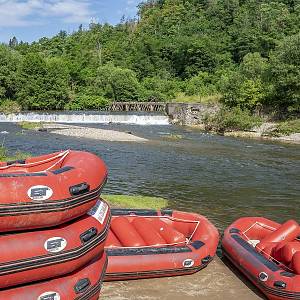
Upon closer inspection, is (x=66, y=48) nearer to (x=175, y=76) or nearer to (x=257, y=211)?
(x=175, y=76)

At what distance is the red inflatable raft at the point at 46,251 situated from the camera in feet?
16.8

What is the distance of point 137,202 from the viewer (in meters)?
14.3

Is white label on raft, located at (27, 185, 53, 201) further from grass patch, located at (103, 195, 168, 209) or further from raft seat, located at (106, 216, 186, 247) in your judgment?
grass patch, located at (103, 195, 168, 209)

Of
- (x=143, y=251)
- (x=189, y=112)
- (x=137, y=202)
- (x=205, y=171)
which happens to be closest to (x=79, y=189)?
(x=143, y=251)

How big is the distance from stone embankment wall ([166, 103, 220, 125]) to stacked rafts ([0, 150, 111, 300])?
4178 cm

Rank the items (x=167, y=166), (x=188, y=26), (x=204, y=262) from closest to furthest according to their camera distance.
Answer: (x=204, y=262)
(x=167, y=166)
(x=188, y=26)

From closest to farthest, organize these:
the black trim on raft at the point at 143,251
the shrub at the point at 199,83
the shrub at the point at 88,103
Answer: the black trim on raft at the point at 143,251, the shrub at the point at 88,103, the shrub at the point at 199,83

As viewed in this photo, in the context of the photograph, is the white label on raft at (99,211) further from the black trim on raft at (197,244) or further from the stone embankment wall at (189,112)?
the stone embankment wall at (189,112)

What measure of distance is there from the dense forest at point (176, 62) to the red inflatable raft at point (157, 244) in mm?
35315

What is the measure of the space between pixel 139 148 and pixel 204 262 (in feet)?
66.0

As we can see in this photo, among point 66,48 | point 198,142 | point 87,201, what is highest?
point 66,48

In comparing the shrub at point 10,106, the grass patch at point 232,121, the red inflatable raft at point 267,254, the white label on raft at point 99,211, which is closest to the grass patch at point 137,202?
the red inflatable raft at point 267,254

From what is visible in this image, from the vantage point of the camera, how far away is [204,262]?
9156 millimetres

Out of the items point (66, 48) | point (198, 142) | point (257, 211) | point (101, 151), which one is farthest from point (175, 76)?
point (257, 211)
